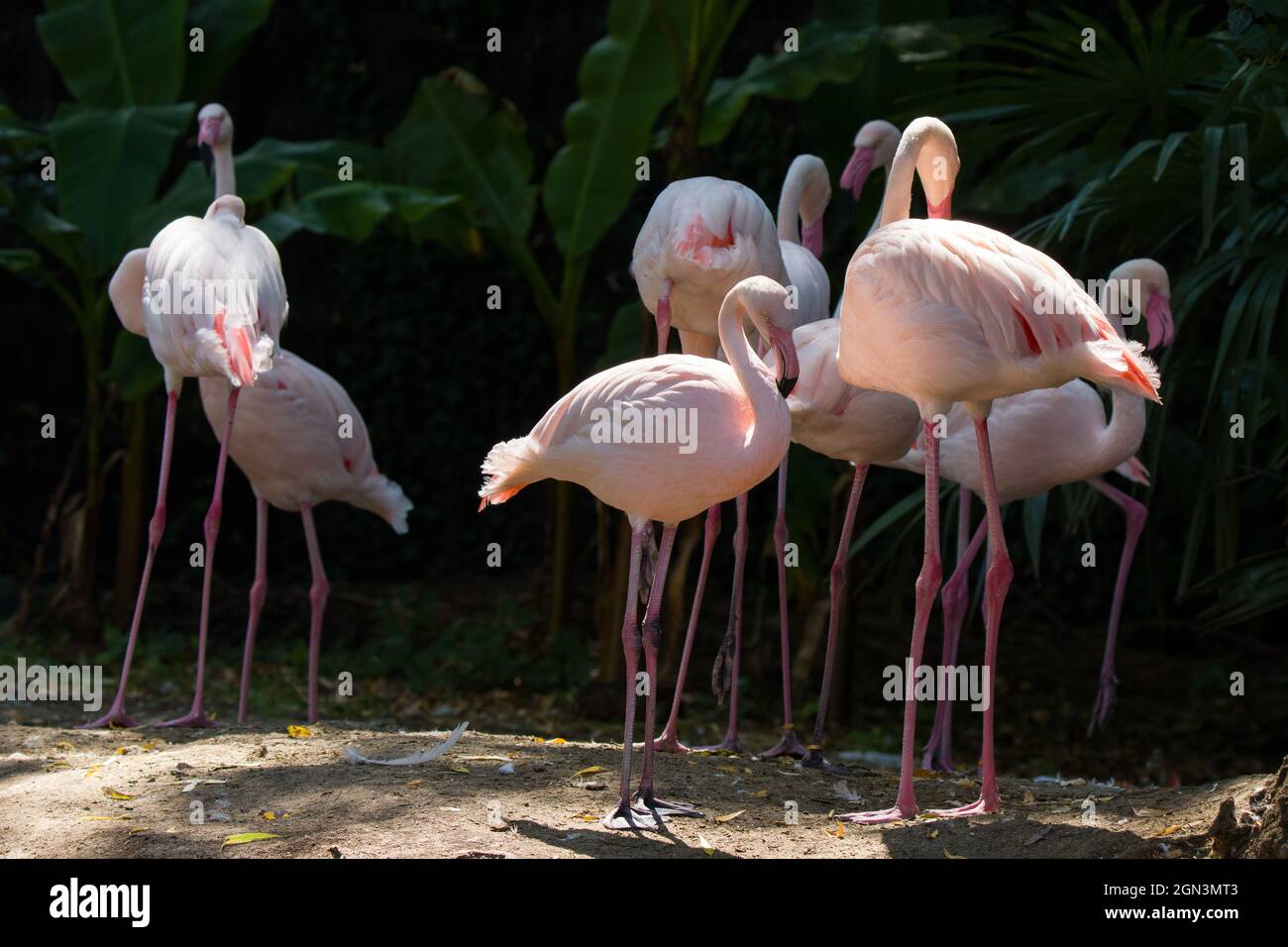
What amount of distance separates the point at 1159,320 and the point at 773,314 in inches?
68.7

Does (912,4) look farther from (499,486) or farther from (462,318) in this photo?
(499,486)

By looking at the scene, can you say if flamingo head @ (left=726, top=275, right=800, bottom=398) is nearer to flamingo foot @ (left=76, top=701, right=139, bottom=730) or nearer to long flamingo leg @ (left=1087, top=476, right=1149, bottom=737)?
long flamingo leg @ (left=1087, top=476, right=1149, bottom=737)

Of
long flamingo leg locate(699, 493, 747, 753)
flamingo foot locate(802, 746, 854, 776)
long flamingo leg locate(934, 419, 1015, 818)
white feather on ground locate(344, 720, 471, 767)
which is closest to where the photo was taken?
long flamingo leg locate(934, 419, 1015, 818)

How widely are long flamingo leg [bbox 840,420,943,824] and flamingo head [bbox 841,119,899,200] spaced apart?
2.11 metres

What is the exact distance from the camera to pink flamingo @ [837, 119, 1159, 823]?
3.69 m

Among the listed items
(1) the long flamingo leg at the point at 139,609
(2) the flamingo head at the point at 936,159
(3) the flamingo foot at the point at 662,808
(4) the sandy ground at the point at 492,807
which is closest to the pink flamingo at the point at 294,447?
(1) the long flamingo leg at the point at 139,609

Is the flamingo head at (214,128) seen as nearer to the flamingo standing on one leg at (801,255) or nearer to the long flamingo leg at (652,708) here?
the flamingo standing on one leg at (801,255)

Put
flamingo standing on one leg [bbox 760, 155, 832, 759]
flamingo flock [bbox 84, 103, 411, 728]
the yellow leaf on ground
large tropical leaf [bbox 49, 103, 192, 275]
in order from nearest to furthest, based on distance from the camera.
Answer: the yellow leaf on ground
flamingo flock [bbox 84, 103, 411, 728]
flamingo standing on one leg [bbox 760, 155, 832, 759]
large tropical leaf [bbox 49, 103, 192, 275]

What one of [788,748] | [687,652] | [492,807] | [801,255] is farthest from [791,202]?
[492,807]

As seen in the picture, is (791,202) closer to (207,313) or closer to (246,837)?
(207,313)

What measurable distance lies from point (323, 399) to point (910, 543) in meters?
2.57

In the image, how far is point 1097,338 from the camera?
12.1ft

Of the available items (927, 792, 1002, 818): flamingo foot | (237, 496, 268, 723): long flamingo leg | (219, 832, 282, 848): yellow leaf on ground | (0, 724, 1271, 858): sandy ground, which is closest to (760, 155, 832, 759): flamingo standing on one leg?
(0, 724, 1271, 858): sandy ground
